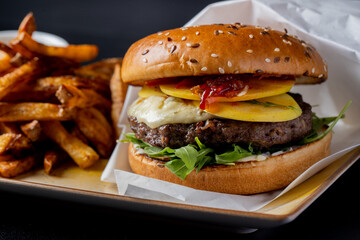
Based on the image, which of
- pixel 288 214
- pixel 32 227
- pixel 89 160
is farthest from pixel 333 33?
pixel 32 227

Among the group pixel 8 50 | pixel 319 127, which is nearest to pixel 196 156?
pixel 319 127

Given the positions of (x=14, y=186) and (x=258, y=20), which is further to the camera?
(x=258, y=20)

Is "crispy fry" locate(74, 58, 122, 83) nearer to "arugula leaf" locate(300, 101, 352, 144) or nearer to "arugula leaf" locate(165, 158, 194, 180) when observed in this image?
"arugula leaf" locate(165, 158, 194, 180)

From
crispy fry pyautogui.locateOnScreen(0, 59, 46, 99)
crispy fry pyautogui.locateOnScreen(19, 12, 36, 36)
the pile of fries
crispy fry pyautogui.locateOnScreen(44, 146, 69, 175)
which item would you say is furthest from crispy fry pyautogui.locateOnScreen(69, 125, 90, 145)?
crispy fry pyautogui.locateOnScreen(19, 12, 36, 36)

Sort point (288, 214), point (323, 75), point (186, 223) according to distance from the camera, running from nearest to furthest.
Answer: point (288, 214)
point (186, 223)
point (323, 75)

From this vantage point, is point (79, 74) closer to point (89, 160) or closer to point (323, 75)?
point (89, 160)

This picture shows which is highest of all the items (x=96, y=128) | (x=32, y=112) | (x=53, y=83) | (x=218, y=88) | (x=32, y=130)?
(x=218, y=88)

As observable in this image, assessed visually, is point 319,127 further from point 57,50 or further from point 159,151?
point 57,50
